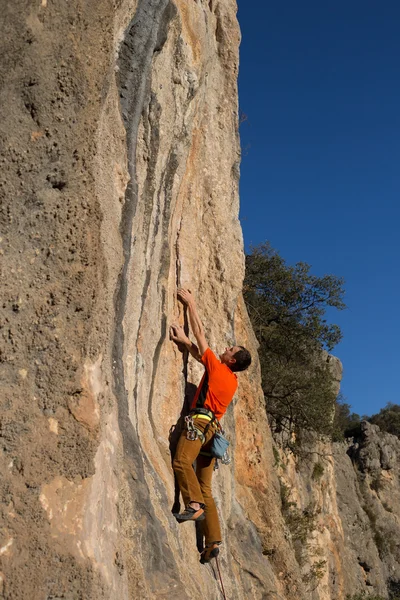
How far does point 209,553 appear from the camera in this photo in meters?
6.55

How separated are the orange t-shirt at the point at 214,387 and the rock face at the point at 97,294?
0.33 meters

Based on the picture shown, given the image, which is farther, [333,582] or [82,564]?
[333,582]

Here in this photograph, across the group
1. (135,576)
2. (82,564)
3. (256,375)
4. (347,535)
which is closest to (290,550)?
(256,375)

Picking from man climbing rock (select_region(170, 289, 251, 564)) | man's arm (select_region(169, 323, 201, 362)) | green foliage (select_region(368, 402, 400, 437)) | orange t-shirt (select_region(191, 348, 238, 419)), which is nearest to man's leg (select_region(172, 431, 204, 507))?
man climbing rock (select_region(170, 289, 251, 564))

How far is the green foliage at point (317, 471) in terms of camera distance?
1783 centimetres

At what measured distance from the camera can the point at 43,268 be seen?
4.39 meters

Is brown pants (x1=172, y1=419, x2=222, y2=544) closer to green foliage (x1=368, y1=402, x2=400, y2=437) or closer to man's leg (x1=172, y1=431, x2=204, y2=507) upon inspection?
man's leg (x1=172, y1=431, x2=204, y2=507)

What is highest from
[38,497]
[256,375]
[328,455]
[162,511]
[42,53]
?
[328,455]

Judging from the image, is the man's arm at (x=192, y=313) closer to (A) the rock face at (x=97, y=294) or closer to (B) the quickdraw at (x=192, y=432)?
(A) the rock face at (x=97, y=294)

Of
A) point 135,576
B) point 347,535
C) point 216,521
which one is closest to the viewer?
point 135,576

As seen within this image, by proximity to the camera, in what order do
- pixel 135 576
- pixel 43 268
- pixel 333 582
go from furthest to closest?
pixel 333 582, pixel 135 576, pixel 43 268

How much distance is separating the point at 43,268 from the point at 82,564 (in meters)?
1.84

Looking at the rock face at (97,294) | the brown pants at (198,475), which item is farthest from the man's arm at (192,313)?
the brown pants at (198,475)

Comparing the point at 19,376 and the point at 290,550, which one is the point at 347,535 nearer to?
the point at 290,550
